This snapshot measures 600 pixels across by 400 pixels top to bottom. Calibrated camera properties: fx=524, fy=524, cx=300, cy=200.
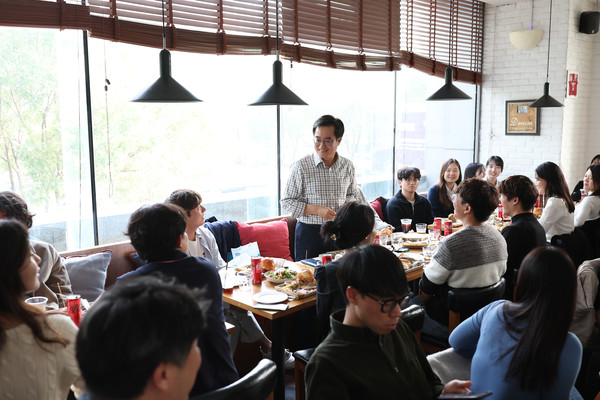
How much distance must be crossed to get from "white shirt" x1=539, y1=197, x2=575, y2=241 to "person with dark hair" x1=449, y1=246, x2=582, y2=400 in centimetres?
307

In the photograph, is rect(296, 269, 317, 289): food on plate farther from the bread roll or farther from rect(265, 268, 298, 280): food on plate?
the bread roll

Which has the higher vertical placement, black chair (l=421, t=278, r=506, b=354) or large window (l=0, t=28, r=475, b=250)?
large window (l=0, t=28, r=475, b=250)

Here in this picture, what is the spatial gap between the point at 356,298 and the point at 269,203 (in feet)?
11.6

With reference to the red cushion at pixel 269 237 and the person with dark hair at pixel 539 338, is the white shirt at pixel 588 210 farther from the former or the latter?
the person with dark hair at pixel 539 338

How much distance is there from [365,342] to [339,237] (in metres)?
1.25

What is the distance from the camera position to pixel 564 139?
6.96 meters

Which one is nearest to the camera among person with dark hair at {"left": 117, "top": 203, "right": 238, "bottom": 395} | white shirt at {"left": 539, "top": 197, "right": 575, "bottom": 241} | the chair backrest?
person with dark hair at {"left": 117, "top": 203, "right": 238, "bottom": 395}

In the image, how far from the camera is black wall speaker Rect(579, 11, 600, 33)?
22.1 feet

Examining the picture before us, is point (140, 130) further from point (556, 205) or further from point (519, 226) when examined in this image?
point (556, 205)

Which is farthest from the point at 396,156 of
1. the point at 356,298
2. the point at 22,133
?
the point at 356,298

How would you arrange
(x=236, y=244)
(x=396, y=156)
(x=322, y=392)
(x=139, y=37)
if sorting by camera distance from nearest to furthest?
1. (x=322, y=392)
2. (x=139, y=37)
3. (x=236, y=244)
4. (x=396, y=156)

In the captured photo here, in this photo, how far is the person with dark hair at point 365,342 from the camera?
1.68 m

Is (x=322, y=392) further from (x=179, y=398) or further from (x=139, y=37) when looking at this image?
(x=139, y=37)

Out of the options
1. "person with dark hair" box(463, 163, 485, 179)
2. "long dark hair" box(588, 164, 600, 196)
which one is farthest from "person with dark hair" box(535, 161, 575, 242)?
"person with dark hair" box(463, 163, 485, 179)
